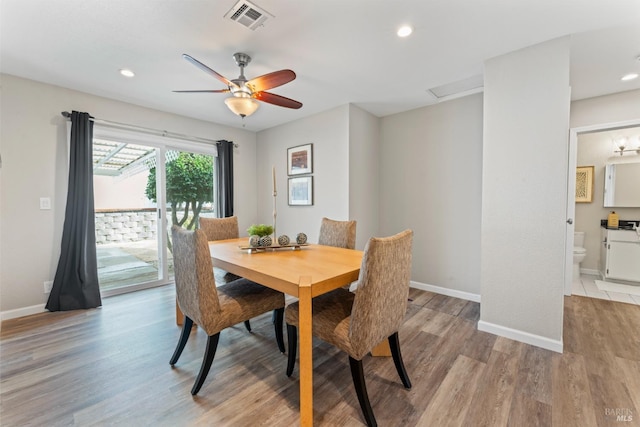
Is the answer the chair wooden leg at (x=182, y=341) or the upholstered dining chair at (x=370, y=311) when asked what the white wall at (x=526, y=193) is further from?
the chair wooden leg at (x=182, y=341)

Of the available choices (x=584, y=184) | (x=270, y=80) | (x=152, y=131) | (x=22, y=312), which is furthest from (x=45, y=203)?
(x=584, y=184)

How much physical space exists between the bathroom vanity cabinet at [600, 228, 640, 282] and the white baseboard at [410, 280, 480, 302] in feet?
7.58

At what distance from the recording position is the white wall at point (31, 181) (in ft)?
8.46

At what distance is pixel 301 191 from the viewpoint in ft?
12.8

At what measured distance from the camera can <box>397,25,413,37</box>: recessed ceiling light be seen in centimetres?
188

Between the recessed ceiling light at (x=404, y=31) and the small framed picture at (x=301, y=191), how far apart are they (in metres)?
2.13

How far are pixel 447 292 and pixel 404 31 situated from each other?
2899 mm

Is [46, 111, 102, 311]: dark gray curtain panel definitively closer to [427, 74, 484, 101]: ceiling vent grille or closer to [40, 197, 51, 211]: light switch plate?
[40, 197, 51, 211]: light switch plate

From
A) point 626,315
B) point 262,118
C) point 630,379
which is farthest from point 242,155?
point 626,315

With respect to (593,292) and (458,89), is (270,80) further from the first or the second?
(593,292)

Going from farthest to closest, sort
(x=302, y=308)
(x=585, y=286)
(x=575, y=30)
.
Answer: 1. (x=585, y=286)
2. (x=575, y=30)
3. (x=302, y=308)

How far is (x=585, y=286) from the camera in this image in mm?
3479

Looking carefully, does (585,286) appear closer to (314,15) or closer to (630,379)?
(630,379)

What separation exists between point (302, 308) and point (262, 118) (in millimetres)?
3338
